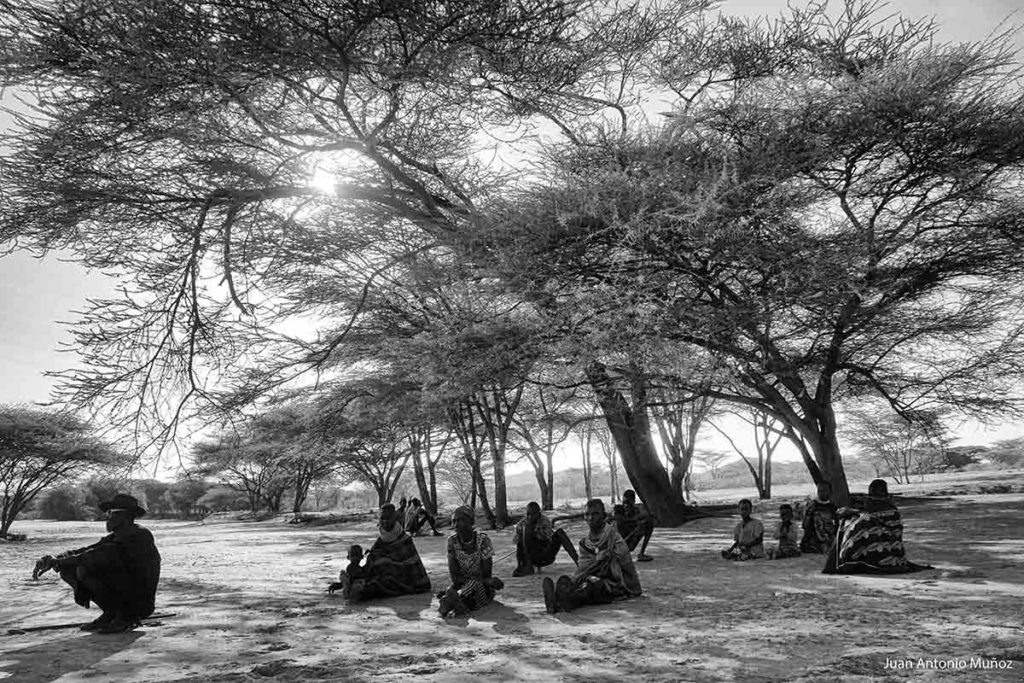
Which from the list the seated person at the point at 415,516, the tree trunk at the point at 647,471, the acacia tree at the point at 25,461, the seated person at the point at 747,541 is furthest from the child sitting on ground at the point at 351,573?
the acacia tree at the point at 25,461

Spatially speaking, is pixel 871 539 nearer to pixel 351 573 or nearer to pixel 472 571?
pixel 472 571

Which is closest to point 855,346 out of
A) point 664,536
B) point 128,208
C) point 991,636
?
point 664,536

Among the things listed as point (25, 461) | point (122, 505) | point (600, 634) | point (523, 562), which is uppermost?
point (25, 461)

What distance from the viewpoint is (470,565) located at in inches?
263

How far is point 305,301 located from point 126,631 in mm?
9608

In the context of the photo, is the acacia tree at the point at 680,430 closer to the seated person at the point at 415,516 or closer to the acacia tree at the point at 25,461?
the seated person at the point at 415,516

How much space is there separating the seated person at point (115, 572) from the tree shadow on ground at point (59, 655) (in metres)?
0.20

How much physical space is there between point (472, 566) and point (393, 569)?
127 centimetres

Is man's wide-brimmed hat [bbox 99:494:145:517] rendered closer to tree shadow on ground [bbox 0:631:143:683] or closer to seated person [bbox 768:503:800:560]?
tree shadow on ground [bbox 0:631:143:683]

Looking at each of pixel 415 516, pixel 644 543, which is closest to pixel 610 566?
pixel 644 543

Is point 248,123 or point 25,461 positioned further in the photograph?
point 25,461

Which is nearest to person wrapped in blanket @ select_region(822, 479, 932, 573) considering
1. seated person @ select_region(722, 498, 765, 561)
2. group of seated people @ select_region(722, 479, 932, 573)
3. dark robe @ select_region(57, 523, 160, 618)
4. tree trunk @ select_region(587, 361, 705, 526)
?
group of seated people @ select_region(722, 479, 932, 573)

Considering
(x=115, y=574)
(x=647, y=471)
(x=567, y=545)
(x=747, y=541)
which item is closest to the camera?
(x=115, y=574)

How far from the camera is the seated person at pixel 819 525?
32.6 ft
